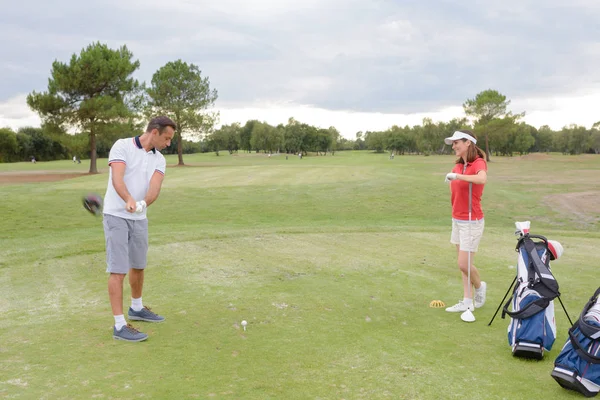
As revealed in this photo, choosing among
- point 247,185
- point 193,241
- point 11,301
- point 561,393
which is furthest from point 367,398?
point 247,185

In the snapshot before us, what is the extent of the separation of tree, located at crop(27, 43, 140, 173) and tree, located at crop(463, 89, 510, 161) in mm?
63191

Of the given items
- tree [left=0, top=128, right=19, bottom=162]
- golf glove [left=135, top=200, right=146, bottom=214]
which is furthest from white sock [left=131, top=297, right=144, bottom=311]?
tree [left=0, top=128, right=19, bottom=162]

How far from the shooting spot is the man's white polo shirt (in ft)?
17.6

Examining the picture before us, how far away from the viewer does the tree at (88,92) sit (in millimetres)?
47812

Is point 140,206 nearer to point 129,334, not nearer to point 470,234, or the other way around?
point 129,334

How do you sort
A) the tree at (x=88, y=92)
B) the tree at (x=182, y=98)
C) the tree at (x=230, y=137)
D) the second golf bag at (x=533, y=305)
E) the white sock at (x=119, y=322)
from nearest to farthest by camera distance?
the second golf bag at (x=533, y=305), the white sock at (x=119, y=322), the tree at (x=88, y=92), the tree at (x=182, y=98), the tree at (x=230, y=137)

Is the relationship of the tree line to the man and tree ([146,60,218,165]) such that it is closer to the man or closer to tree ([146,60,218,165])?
tree ([146,60,218,165])

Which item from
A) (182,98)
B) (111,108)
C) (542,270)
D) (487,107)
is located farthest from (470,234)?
(487,107)

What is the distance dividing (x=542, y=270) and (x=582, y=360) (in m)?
1.17

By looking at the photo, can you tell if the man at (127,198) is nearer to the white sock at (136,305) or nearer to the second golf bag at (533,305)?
the white sock at (136,305)

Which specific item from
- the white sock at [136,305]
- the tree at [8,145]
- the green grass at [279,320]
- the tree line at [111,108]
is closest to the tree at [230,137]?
the tree line at [111,108]

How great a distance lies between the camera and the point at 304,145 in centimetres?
13550

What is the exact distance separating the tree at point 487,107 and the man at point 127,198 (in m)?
88.3

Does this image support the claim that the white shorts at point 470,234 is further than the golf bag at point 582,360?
Yes
